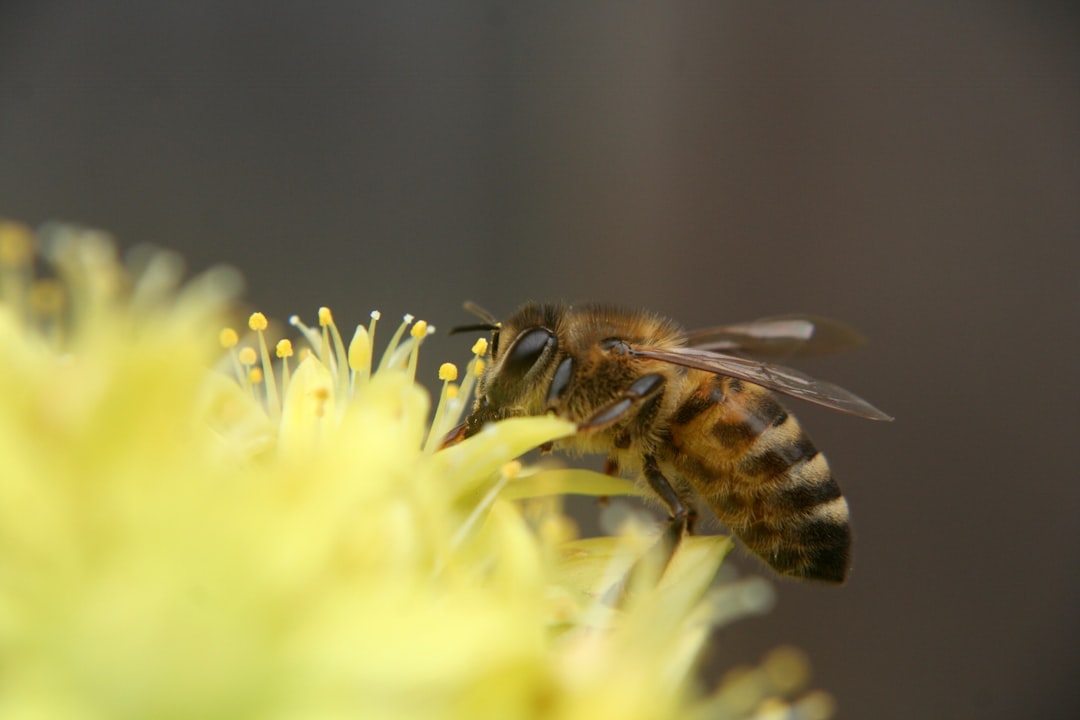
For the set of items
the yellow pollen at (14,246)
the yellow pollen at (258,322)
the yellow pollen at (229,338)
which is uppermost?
the yellow pollen at (14,246)

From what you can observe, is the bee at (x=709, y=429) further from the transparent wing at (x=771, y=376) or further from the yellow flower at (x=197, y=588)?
the yellow flower at (x=197, y=588)

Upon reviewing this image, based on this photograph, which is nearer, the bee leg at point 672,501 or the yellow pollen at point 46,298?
the yellow pollen at point 46,298

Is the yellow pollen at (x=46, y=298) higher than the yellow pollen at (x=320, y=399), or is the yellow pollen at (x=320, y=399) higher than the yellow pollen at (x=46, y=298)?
the yellow pollen at (x=46, y=298)

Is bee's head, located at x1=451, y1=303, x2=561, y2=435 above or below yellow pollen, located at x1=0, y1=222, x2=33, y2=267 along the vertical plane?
below

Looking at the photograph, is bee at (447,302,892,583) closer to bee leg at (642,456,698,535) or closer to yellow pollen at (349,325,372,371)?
bee leg at (642,456,698,535)

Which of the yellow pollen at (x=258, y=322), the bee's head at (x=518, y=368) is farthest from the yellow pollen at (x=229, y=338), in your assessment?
the bee's head at (x=518, y=368)

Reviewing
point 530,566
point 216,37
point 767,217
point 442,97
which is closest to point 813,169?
point 767,217

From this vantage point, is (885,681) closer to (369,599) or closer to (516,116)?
(516,116)

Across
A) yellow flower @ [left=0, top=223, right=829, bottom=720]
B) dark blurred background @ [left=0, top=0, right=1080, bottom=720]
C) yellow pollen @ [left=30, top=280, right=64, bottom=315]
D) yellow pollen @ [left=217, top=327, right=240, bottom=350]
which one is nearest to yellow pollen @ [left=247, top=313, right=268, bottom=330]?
yellow pollen @ [left=217, top=327, right=240, bottom=350]
